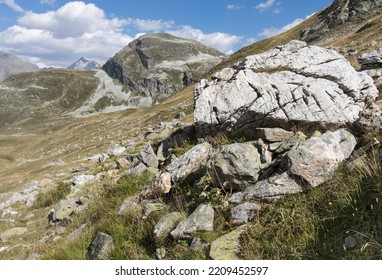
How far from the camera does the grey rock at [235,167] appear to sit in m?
8.60

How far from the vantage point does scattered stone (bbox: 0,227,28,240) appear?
1509 centimetres

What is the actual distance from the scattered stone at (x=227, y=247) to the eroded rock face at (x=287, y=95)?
201 inches

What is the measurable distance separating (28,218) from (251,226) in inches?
577

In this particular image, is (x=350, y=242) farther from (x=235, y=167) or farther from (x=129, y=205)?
(x=129, y=205)

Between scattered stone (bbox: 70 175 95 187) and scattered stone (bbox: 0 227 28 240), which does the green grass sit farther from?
scattered stone (bbox: 70 175 95 187)

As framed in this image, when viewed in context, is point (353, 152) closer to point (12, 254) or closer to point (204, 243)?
point (204, 243)

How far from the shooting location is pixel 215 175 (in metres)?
8.89

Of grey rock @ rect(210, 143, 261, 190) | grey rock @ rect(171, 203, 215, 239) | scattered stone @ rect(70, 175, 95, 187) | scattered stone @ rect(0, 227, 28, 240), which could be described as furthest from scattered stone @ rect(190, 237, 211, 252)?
scattered stone @ rect(70, 175, 95, 187)

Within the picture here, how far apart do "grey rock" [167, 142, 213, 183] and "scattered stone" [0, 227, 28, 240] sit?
8806mm

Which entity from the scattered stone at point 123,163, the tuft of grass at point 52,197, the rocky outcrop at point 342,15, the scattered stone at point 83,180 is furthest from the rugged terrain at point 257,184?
the rocky outcrop at point 342,15

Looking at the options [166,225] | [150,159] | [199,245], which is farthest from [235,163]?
[150,159]

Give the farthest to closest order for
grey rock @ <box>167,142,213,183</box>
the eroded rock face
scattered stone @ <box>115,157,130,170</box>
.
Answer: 1. scattered stone @ <box>115,157,130,170</box>
2. the eroded rock face
3. grey rock @ <box>167,142,213,183</box>

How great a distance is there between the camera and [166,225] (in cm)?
789

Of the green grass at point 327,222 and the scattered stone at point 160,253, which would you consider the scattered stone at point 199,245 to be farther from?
the green grass at point 327,222
